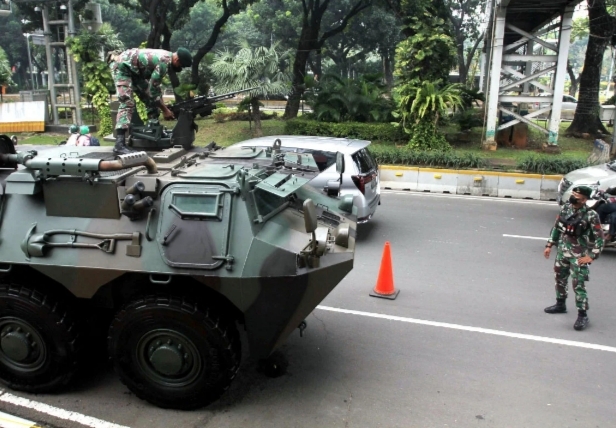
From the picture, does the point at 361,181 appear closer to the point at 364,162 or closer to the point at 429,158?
the point at 364,162

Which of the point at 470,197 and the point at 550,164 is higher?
the point at 550,164

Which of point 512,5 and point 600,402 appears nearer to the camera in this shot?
point 600,402

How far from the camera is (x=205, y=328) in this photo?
4164 millimetres

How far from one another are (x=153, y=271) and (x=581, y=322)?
4.68m

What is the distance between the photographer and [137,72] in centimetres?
651

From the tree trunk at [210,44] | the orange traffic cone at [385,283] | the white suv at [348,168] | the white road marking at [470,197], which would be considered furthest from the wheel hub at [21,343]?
the tree trunk at [210,44]

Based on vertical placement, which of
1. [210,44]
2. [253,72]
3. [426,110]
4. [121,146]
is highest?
[210,44]

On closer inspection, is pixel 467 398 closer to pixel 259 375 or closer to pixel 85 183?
pixel 259 375

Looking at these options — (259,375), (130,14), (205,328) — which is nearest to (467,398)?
(259,375)

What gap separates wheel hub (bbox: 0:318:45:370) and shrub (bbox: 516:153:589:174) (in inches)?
467

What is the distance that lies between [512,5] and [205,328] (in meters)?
14.9

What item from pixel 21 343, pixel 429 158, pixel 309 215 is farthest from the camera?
pixel 429 158

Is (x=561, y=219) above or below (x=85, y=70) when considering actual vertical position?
below

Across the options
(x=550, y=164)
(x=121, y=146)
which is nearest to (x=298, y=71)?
(x=550, y=164)
